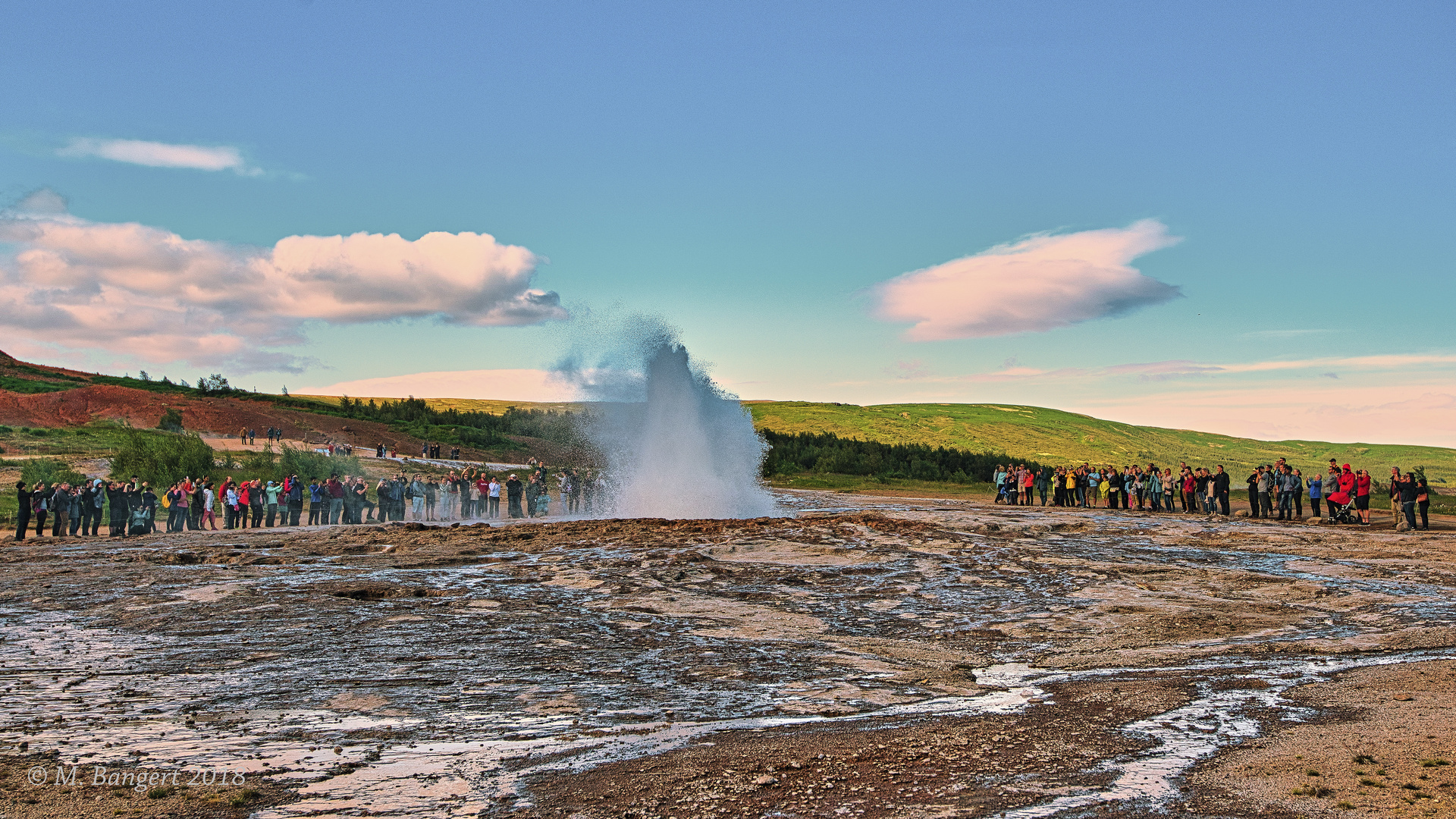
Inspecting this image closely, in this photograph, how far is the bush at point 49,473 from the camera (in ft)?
113

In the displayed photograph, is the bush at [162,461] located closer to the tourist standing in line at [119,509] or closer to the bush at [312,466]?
the bush at [312,466]

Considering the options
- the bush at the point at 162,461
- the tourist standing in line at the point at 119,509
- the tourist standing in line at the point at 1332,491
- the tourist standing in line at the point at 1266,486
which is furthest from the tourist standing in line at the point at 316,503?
the tourist standing in line at the point at 1332,491

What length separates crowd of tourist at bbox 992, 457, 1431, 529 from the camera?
86.6ft

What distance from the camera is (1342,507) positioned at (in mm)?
27391

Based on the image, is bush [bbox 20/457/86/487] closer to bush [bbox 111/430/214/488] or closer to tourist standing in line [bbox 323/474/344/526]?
bush [bbox 111/430/214/488]

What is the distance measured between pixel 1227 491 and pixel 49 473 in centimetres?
4000

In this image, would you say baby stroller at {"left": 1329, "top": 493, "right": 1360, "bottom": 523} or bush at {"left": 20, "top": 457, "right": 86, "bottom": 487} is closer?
baby stroller at {"left": 1329, "top": 493, "right": 1360, "bottom": 523}

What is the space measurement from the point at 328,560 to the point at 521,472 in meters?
35.4

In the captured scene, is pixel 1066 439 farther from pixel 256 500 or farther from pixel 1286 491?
pixel 256 500

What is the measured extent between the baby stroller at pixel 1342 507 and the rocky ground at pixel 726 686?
9570mm

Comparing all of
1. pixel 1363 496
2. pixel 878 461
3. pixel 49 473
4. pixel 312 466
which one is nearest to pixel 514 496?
pixel 312 466

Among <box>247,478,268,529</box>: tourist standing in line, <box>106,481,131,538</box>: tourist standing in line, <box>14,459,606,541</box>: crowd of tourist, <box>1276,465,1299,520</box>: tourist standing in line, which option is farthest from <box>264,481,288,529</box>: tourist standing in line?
<box>1276,465,1299,520</box>: tourist standing in line

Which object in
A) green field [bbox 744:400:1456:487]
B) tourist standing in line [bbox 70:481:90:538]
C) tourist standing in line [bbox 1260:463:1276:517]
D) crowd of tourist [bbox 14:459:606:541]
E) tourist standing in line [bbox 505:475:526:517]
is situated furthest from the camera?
green field [bbox 744:400:1456:487]

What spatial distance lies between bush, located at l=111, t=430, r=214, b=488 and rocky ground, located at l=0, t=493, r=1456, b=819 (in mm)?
18358
